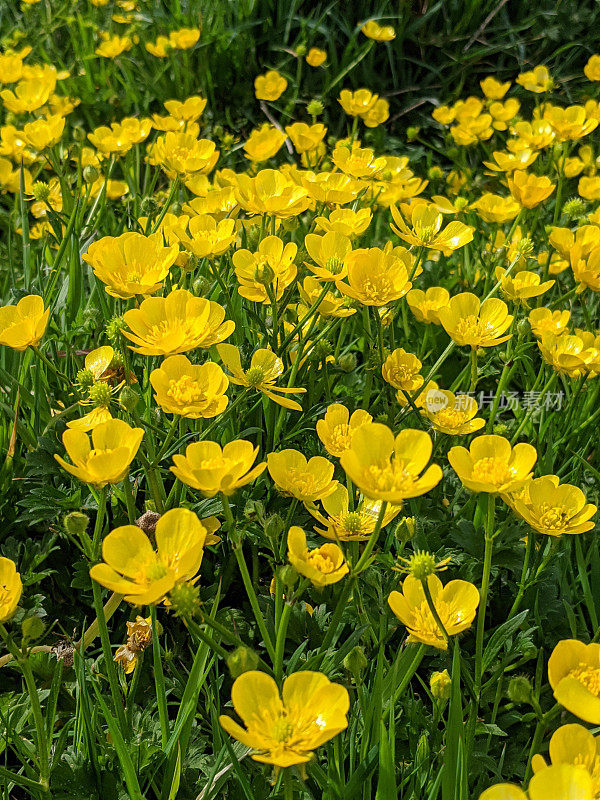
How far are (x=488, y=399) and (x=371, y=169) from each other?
0.73 m

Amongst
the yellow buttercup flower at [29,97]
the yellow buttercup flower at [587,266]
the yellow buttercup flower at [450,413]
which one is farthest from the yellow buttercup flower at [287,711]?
the yellow buttercup flower at [29,97]

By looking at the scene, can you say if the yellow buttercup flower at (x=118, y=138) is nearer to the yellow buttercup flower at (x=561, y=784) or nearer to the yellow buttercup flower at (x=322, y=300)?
the yellow buttercup flower at (x=322, y=300)

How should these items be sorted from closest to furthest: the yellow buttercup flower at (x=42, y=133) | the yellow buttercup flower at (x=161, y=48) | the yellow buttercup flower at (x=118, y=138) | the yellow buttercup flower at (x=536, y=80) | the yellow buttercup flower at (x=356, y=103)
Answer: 1. the yellow buttercup flower at (x=42, y=133)
2. the yellow buttercup flower at (x=118, y=138)
3. the yellow buttercup flower at (x=356, y=103)
4. the yellow buttercup flower at (x=536, y=80)
5. the yellow buttercup flower at (x=161, y=48)

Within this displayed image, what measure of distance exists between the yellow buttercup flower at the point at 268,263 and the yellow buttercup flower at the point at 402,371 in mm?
263

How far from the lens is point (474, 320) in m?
1.64

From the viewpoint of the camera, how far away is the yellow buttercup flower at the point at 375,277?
4.99 feet

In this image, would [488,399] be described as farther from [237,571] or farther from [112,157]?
[112,157]

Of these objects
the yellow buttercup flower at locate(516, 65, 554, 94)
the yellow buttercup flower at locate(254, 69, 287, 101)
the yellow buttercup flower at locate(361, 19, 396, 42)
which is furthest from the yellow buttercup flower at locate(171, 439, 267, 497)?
the yellow buttercup flower at locate(361, 19, 396, 42)

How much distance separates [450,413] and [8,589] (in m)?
0.91

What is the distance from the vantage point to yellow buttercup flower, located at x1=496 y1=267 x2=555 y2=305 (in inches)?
69.1

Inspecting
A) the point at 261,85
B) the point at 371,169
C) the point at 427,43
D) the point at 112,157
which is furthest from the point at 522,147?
the point at 427,43

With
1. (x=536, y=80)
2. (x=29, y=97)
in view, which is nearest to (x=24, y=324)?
(x=29, y=97)

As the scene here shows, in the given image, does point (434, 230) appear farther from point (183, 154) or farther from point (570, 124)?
point (570, 124)

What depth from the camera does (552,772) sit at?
809 mm
